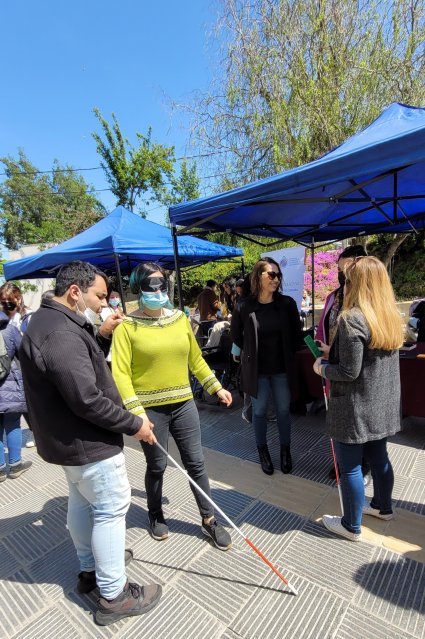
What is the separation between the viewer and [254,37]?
24.9 feet

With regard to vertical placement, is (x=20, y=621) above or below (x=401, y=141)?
below

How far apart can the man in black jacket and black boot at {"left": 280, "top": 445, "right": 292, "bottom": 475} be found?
1.45m

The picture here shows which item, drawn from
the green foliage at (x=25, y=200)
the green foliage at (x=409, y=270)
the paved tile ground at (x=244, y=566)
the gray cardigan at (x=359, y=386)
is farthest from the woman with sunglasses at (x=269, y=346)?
the green foliage at (x=25, y=200)

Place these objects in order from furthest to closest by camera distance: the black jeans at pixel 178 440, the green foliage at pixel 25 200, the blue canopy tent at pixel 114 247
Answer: the green foliage at pixel 25 200, the blue canopy tent at pixel 114 247, the black jeans at pixel 178 440

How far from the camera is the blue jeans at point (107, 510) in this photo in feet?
5.31

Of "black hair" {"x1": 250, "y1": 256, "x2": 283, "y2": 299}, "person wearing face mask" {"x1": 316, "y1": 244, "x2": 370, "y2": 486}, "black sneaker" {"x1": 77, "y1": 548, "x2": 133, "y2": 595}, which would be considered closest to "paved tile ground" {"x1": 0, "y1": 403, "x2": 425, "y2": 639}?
"black sneaker" {"x1": 77, "y1": 548, "x2": 133, "y2": 595}

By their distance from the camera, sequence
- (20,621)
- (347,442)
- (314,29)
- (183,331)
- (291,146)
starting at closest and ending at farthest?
(20,621)
(347,442)
(183,331)
(314,29)
(291,146)

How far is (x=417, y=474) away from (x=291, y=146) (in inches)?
283

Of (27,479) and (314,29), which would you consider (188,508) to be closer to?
(27,479)

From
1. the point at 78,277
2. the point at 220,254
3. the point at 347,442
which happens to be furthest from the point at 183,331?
the point at 220,254

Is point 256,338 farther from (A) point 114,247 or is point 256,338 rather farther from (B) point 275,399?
(A) point 114,247

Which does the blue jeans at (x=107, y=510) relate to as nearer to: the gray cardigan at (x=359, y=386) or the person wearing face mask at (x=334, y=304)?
the gray cardigan at (x=359, y=386)

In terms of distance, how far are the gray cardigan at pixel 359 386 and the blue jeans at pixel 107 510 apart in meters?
1.23

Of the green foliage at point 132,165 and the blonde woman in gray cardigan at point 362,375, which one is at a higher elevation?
the green foliage at point 132,165
